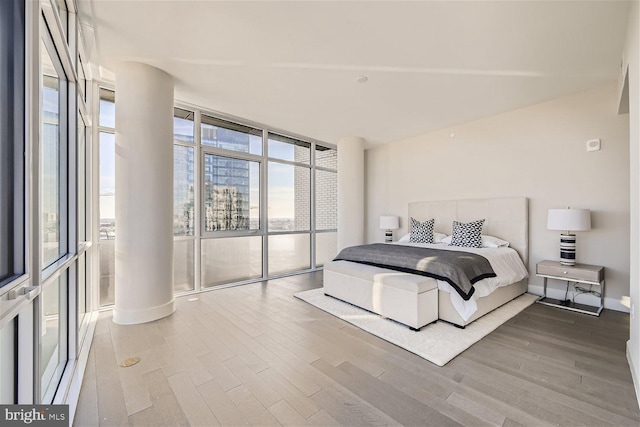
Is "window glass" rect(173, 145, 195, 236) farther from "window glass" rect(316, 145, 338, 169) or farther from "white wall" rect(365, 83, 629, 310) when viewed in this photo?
"white wall" rect(365, 83, 629, 310)

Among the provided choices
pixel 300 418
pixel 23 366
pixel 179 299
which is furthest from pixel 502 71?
pixel 179 299

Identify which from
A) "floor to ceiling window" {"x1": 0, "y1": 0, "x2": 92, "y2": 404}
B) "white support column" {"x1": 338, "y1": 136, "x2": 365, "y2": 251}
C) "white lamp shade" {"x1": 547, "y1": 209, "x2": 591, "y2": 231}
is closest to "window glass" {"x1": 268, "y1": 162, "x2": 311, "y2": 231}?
"white support column" {"x1": 338, "y1": 136, "x2": 365, "y2": 251}

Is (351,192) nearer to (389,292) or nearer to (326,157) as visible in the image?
(326,157)

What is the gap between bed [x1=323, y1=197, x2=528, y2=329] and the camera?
8.65 ft

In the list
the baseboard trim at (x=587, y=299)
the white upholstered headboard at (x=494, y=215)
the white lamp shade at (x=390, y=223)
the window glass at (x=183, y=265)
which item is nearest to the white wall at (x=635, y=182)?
the baseboard trim at (x=587, y=299)

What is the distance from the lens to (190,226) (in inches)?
153

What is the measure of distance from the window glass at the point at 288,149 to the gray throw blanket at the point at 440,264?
8.51ft

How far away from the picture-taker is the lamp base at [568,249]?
3.25 meters

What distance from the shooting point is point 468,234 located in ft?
12.8

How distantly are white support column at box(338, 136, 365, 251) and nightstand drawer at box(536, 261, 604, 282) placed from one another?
2914mm

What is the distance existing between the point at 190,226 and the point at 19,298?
Answer: 3.03 m

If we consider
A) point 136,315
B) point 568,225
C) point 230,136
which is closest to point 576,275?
point 568,225

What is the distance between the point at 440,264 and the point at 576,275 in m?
1.72

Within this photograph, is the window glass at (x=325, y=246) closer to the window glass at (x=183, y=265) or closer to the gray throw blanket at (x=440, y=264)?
the gray throw blanket at (x=440, y=264)
